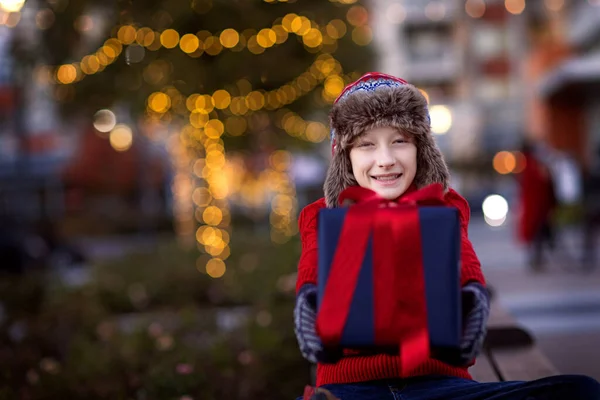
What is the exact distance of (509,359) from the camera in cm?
414

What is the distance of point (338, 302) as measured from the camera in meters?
2.11

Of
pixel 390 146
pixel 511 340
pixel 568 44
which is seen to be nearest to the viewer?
pixel 390 146

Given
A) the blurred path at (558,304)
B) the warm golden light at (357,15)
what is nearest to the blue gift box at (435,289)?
the blurred path at (558,304)

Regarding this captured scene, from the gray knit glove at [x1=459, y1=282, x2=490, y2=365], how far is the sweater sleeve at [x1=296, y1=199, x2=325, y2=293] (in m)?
0.41

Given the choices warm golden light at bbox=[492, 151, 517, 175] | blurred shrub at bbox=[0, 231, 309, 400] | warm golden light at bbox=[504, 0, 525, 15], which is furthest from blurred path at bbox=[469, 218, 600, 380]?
warm golden light at bbox=[504, 0, 525, 15]

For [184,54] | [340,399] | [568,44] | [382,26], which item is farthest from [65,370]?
[382,26]

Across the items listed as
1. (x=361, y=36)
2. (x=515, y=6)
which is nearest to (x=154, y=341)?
(x=361, y=36)

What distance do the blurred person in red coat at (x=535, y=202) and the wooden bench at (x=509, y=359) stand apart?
312 inches

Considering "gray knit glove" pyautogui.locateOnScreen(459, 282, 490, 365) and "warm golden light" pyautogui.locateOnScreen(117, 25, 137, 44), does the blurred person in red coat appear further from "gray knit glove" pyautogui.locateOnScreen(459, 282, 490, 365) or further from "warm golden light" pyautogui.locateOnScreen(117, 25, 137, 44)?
"gray knit glove" pyautogui.locateOnScreen(459, 282, 490, 365)

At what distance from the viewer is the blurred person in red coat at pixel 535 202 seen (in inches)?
492

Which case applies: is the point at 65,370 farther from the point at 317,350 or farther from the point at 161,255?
the point at 161,255

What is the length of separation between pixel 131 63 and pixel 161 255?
4443 millimetres

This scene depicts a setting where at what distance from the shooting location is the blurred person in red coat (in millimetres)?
12492

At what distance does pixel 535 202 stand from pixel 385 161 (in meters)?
10.5
